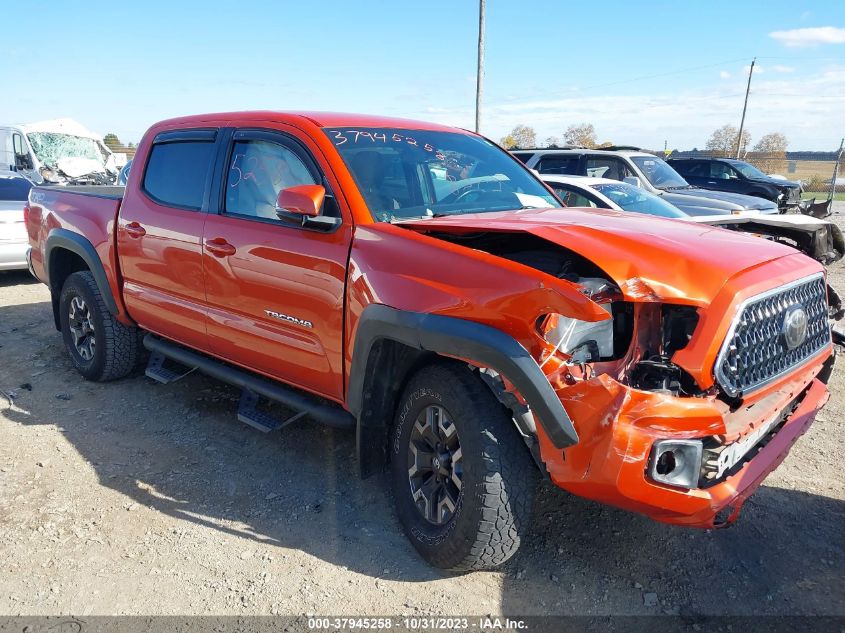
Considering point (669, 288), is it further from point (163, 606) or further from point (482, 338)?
point (163, 606)

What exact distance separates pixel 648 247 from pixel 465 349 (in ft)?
2.69

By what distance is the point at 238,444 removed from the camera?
4289 millimetres

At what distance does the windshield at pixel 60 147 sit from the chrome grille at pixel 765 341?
58.4 ft

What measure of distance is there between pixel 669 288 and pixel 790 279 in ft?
2.51

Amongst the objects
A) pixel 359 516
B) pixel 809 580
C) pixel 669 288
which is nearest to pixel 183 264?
pixel 359 516

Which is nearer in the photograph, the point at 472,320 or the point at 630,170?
the point at 472,320

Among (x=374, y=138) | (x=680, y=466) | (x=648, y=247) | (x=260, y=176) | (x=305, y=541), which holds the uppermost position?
(x=374, y=138)

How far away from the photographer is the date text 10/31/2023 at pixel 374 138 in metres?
3.56

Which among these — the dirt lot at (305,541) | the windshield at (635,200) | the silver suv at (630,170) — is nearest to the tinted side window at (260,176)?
the dirt lot at (305,541)

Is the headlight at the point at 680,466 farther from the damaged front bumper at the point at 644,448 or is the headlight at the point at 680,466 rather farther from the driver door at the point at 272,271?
the driver door at the point at 272,271

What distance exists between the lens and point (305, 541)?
128 inches

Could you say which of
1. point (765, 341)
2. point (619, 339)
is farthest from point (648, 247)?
point (765, 341)

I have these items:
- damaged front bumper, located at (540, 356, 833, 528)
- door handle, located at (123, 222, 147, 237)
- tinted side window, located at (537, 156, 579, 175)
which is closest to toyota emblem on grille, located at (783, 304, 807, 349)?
damaged front bumper, located at (540, 356, 833, 528)

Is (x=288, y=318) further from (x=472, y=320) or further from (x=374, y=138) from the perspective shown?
(x=472, y=320)
